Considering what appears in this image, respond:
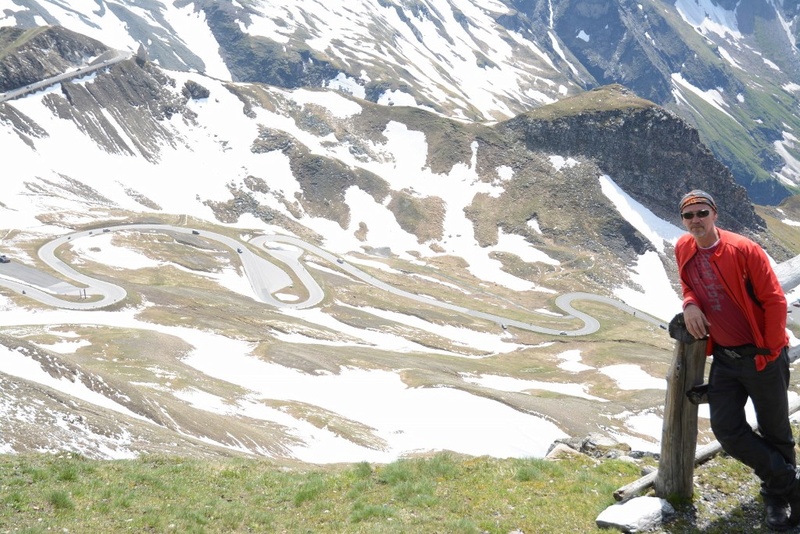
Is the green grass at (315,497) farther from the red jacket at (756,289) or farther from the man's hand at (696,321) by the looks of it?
the red jacket at (756,289)

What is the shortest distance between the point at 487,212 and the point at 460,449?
146367 millimetres

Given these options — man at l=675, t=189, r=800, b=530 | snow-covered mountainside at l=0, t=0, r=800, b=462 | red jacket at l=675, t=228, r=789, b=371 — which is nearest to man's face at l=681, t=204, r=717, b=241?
man at l=675, t=189, r=800, b=530

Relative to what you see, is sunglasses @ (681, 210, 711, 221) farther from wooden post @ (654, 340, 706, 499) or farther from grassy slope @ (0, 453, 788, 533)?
grassy slope @ (0, 453, 788, 533)

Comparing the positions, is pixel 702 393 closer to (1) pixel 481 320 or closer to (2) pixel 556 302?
(1) pixel 481 320

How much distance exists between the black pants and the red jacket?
0.36 meters

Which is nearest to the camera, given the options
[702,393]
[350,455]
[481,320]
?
[702,393]

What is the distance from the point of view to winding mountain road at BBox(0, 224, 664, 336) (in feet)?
291

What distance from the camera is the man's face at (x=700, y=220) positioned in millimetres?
9281

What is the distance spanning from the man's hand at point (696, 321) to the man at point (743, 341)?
0.05 feet

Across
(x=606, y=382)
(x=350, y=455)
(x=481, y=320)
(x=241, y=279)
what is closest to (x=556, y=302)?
(x=481, y=320)

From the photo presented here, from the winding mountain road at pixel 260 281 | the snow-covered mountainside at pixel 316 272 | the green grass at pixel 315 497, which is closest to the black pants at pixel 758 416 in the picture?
the green grass at pixel 315 497

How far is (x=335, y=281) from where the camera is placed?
12744 centimetres

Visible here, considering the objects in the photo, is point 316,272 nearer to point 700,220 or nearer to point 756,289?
point 700,220

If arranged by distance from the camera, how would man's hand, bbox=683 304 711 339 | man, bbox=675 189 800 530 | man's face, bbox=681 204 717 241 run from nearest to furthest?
man, bbox=675 189 800 530 < man's hand, bbox=683 304 711 339 < man's face, bbox=681 204 717 241
